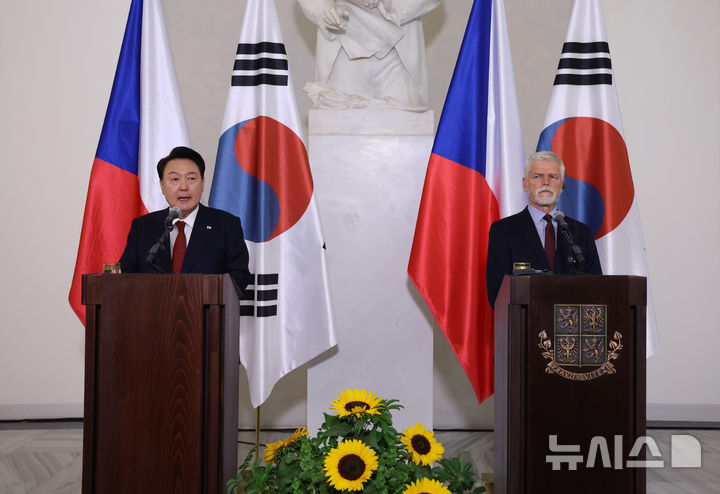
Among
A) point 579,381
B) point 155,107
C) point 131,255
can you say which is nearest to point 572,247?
point 579,381

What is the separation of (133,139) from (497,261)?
1.83m

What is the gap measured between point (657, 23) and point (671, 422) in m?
2.65

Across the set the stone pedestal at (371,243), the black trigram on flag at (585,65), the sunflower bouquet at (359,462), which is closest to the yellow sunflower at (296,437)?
the sunflower bouquet at (359,462)

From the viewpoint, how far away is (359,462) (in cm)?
190

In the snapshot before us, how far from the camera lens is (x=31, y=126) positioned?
476 centimetres

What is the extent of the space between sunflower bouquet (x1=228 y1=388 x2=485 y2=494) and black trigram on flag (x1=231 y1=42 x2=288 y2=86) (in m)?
1.85

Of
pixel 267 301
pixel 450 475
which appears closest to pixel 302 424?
pixel 267 301

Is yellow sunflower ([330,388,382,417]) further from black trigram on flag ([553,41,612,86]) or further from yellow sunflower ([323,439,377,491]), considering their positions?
black trigram on flag ([553,41,612,86])

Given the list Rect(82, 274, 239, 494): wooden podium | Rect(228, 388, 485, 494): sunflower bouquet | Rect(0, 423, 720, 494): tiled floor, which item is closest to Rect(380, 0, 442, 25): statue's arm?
Rect(82, 274, 239, 494): wooden podium

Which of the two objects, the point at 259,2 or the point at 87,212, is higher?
the point at 259,2

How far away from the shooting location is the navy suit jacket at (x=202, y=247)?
2.68 meters

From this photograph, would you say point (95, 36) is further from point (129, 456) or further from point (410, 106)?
point (129, 456)

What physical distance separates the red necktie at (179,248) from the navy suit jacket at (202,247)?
20 millimetres

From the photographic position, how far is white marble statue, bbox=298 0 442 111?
3.54 metres
